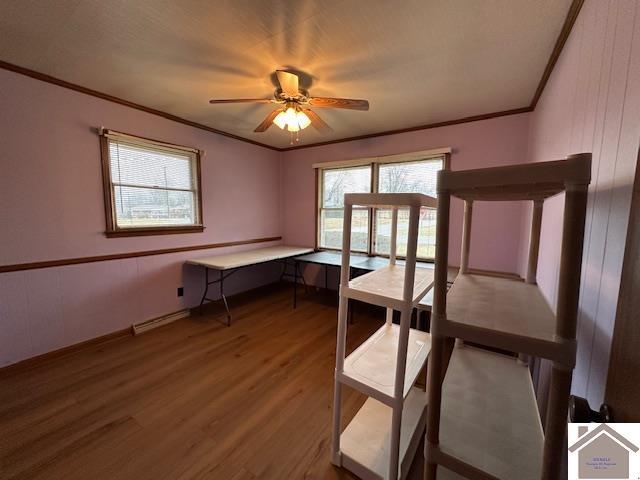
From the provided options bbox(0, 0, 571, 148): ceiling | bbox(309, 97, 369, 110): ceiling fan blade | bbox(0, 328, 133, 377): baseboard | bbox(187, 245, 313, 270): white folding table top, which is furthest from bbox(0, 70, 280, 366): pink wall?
bbox(309, 97, 369, 110): ceiling fan blade

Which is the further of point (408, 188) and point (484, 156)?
point (408, 188)

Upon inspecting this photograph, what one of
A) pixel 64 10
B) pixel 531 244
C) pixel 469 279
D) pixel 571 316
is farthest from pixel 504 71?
pixel 64 10

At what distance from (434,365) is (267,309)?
10.2ft

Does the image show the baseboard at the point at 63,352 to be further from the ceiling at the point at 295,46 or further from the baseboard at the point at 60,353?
the ceiling at the point at 295,46

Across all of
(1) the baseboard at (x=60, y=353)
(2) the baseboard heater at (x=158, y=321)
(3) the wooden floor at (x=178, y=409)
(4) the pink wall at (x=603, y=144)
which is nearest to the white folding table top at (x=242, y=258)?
(2) the baseboard heater at (x=158, y=321)

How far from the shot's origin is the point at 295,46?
5.74ft

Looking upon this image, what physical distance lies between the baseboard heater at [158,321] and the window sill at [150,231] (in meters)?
1.00

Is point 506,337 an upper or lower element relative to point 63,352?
upper

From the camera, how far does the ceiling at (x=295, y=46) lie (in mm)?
1444

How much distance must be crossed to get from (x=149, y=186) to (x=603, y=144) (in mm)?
3604

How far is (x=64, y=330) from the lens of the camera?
2402 millimetres

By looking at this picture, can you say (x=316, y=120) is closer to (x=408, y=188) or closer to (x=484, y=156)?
(x=408, y=188)

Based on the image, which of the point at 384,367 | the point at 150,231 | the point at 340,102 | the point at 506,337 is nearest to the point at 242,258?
the point at 150,231

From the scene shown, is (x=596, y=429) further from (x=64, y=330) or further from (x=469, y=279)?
(x=64, y=330)
